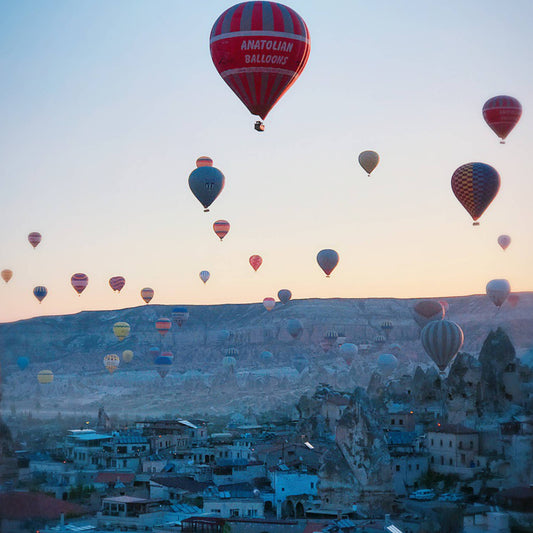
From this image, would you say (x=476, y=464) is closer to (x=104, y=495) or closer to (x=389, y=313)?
(x=104, y=495)

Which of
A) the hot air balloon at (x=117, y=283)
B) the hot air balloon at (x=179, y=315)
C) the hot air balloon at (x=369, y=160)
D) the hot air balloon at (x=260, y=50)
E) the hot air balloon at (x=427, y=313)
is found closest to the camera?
the hot air balloon at (x=260, y=50)

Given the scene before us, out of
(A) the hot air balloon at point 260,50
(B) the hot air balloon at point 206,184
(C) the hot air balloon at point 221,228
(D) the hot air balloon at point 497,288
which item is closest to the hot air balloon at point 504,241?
(D) the hot air balloon at point 497,288

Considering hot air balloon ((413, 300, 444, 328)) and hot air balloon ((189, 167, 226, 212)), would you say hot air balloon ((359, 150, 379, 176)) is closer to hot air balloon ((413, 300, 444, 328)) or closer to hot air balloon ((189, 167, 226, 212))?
hot air balloon ((189, 167, 226, 212))

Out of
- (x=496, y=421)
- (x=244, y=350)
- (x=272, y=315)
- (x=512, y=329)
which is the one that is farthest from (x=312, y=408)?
(x=272, y=315)

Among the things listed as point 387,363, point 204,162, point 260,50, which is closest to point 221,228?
point 204,162

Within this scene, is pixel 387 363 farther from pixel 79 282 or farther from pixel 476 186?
pixel 476 186

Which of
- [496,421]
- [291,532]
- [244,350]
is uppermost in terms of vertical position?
[244,350]

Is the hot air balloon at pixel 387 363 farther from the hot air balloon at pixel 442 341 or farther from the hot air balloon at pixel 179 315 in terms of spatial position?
the hot air balloon at pixel 442 341
